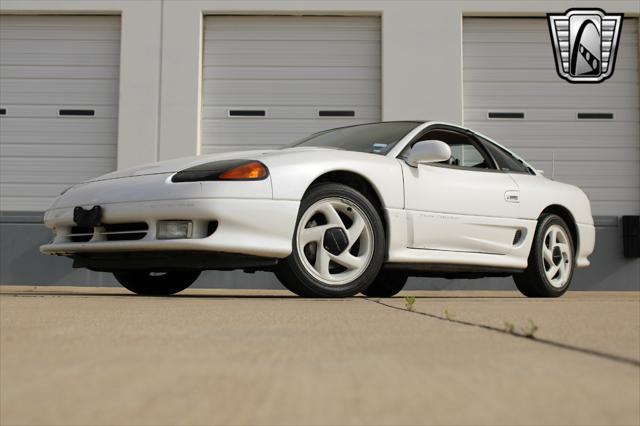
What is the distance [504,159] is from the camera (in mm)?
6254

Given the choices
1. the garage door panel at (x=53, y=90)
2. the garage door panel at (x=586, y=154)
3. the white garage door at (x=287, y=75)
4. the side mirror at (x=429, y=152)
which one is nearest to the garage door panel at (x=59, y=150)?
the garage door panel at (x=53, y=90)

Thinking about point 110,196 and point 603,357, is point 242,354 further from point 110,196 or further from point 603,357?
point 110,196

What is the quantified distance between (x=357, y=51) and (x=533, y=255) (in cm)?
627

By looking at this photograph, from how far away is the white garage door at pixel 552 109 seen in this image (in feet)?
38.6

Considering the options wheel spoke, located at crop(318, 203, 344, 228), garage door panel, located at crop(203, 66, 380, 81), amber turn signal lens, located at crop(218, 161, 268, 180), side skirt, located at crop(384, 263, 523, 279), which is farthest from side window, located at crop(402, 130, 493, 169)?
garage door panel, located at crop(203, 66, 380, 81)

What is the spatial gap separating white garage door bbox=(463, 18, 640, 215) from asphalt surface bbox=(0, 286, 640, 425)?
9492 mm

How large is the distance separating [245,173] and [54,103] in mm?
8081

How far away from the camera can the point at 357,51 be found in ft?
38.5

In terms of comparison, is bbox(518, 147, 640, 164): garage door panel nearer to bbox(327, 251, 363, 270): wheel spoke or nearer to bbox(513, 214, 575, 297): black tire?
bbox(513, 214, 575, 297): black tire

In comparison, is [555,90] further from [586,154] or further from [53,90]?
[53,90]

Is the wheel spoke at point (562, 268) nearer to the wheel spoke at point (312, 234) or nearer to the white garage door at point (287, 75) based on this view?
the wheel spoke at point (312, 234)

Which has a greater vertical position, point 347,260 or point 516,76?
point 516,76

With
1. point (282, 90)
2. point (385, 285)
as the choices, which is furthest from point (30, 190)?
point (385, 285)

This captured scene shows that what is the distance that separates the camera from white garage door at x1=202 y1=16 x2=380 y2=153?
38.1 ft
